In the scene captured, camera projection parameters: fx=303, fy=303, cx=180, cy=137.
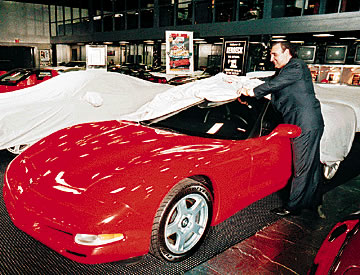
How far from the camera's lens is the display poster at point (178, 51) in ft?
20.1

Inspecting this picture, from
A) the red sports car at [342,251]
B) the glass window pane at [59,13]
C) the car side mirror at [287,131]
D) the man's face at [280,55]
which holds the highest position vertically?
the glass window pane at [59,13]

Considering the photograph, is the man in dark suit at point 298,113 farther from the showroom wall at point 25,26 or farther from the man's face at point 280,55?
the showroom wall at point 25,26

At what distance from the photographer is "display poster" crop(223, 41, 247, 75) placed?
10844mm

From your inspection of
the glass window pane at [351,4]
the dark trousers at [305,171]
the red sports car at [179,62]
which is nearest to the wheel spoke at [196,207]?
the dark trousers at [305,171]

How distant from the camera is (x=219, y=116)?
3.10 meters

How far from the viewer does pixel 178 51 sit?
6266 mm

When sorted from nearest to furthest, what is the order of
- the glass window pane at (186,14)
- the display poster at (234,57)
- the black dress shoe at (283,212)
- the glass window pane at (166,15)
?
the black dress shoe at (283,212)
the display poster at (234,57)
the glass window pane at (186,14)
the glass window pane at (166,15)

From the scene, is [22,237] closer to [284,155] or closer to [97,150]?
[97,150]

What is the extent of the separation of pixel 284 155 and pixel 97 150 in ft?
6.38

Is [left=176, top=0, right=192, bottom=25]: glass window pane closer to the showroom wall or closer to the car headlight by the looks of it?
the showroom wall


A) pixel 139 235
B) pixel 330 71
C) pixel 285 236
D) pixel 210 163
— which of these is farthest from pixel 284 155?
pixel 330 71

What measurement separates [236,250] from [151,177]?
3.73 feet

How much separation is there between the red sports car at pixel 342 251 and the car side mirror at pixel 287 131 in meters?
1.08

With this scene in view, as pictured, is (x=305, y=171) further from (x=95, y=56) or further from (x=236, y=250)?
(x=95, y=56)
